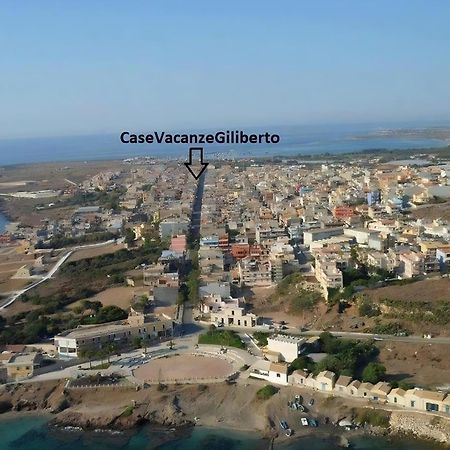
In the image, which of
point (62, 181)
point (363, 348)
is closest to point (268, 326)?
point (363, 348)

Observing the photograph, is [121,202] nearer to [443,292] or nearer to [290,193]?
[290,193]

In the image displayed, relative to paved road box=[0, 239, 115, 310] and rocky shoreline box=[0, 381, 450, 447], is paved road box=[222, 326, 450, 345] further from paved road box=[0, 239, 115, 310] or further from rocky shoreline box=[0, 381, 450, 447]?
paved road box=[0, 239, 115, 310]

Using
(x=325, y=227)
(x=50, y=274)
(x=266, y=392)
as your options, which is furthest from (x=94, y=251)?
(x=266, y=392)

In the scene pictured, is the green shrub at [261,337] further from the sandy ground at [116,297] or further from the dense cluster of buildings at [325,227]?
the sandy ground at [116,297]

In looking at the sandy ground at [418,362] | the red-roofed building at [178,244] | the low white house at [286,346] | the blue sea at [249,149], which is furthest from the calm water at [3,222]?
the blue sea at [249,149]

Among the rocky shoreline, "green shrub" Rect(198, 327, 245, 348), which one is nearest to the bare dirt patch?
"green shrub" Rect(198, 327, 245, 348)

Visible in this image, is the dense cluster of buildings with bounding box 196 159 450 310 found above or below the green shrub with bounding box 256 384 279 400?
above
